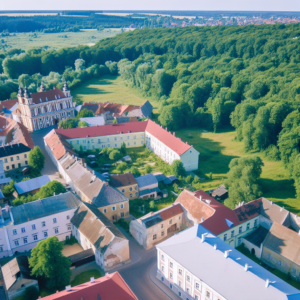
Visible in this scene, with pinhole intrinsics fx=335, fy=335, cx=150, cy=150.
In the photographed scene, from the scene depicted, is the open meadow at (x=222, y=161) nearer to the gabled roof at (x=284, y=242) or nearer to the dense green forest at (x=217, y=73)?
the dense green forest at (x=217, y=73)

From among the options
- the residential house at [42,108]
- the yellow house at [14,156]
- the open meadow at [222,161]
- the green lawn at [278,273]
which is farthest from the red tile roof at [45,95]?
the green lawn at [278,273]

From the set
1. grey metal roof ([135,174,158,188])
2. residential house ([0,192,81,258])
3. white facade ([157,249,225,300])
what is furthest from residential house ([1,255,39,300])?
grey metal roof ([135,174,158,188])

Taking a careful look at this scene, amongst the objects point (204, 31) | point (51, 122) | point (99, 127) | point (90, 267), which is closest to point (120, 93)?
point (51, 122)

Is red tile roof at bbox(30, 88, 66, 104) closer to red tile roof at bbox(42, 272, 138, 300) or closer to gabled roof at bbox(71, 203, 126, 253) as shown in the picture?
gabled roof at bbox(71, 203, 126, 253)

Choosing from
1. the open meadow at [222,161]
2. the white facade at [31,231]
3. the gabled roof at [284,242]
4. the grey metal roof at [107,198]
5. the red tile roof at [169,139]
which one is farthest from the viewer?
the red tile roof at [169,139]

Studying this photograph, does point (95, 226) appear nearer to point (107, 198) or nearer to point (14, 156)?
point (107, 198)

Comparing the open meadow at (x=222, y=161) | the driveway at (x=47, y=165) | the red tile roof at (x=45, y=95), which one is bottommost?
the open meadow at (x=222, y=161)
